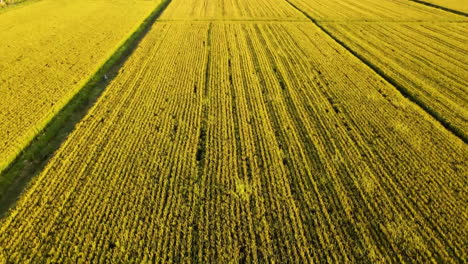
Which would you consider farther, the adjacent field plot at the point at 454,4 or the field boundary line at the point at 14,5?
the adjacent field plot at the point at 454,4

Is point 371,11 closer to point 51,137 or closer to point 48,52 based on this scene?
point 48,52

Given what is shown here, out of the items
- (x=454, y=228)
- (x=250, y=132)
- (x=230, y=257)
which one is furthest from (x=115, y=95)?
(x=454, y=228)

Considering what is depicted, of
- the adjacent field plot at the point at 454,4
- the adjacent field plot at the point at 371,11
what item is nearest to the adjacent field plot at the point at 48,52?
the adjacent field plot at the point at 371,11

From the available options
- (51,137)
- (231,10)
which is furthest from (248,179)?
(231,10)

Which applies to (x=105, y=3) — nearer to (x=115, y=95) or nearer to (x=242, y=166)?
(x=115, y=95)

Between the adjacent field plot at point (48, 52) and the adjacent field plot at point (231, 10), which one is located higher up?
the adjacent field plot at point (231, 10)

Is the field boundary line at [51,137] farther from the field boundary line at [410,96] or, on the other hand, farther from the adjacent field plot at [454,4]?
the adjacent field plot at [454,4]
